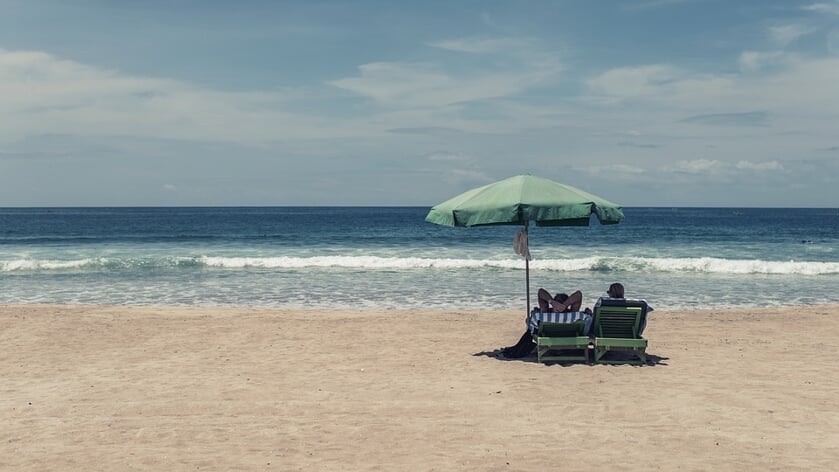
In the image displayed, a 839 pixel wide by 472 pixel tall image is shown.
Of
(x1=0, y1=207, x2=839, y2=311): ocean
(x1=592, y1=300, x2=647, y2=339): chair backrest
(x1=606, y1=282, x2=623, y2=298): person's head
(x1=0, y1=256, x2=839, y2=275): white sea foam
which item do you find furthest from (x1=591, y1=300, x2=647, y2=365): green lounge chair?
(x1=0, y1=256, x2=839, y2=275): white sea foam

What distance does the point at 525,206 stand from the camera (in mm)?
8766

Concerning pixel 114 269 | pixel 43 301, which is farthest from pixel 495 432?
pixel 114 269

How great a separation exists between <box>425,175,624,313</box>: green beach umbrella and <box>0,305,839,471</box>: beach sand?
2.00 m

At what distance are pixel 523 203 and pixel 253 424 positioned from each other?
13.9 ft

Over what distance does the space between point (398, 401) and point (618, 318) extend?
357cm

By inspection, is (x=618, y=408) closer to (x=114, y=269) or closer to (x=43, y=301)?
(x=43, y=301)

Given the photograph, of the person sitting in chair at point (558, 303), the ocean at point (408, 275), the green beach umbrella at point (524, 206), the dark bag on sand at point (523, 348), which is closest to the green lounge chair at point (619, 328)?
the person sitting in chair at point (558, 303)

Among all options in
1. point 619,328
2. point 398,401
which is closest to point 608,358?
point 619,328

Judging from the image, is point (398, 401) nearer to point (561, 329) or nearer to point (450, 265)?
point (561, 329)

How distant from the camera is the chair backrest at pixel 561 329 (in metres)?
9.45

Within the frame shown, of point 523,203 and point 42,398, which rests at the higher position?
point 523,203

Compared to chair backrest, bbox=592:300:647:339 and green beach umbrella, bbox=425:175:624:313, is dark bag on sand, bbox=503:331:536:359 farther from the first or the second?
green beach umbrella, bbox=425:175:624:313

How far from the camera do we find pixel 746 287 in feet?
70.5

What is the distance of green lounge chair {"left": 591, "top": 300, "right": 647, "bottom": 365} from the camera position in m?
9.36
